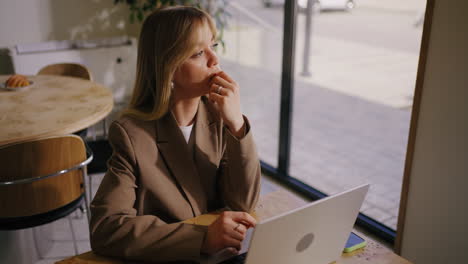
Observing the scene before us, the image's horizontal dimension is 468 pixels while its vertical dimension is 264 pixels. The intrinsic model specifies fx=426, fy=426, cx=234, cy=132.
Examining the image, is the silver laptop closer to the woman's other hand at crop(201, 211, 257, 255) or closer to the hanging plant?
the woman's other hand at crop(201, 211, 257, 255)

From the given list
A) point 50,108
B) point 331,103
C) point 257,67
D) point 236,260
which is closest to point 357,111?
point 331,103

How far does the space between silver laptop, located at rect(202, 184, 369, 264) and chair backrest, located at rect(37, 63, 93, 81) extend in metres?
2.55

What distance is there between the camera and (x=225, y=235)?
0.99 m

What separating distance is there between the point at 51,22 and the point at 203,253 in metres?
3.20

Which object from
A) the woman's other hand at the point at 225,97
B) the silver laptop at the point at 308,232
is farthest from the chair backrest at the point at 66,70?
the silver laptop at the point at 308,232

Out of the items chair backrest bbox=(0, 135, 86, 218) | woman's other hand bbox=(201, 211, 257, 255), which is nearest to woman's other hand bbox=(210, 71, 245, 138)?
woman's other hand bbox=(201, 211, 257, 255)

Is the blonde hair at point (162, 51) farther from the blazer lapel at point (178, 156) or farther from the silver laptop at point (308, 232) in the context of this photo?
the silver laptop at point (308, 232)

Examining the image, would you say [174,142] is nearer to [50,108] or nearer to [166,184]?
[166,184]

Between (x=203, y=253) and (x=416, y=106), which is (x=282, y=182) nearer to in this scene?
(x=416, y=106)

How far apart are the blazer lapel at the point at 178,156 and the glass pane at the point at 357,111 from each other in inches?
52.8

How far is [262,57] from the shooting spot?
6.47 meters

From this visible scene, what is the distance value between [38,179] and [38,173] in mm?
29

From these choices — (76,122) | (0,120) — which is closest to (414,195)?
(76,122)

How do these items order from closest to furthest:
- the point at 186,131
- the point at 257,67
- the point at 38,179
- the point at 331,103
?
the point at 186,131, the point at 38,179, the point at 331,103, the point at 257,67
